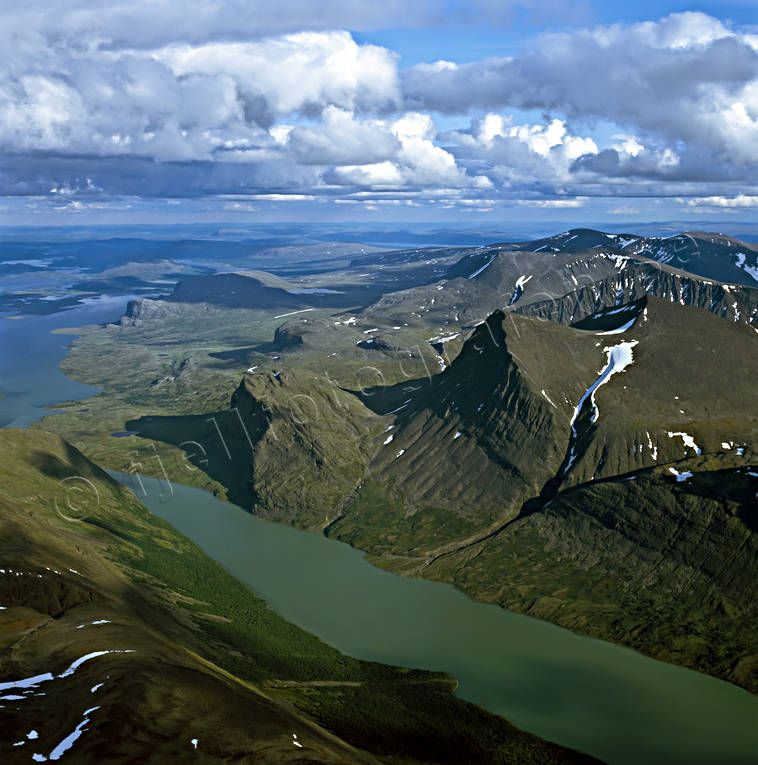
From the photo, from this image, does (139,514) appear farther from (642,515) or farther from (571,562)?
(642,515)

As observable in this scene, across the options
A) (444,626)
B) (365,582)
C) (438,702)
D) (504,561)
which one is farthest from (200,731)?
(504,561)

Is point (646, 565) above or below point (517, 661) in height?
above

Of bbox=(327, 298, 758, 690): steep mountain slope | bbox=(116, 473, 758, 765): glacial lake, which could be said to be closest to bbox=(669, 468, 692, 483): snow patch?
bbox=(327, 298, 758, 690): steep mountain slope

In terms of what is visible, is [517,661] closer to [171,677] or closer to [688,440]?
[171,677]

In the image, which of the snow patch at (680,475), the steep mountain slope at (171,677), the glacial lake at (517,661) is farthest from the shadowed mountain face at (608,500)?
the steep mountain slope at (171,677)

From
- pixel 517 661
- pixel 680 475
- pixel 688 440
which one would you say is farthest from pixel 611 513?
pixel 517 661

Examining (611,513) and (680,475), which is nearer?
(680,475)
